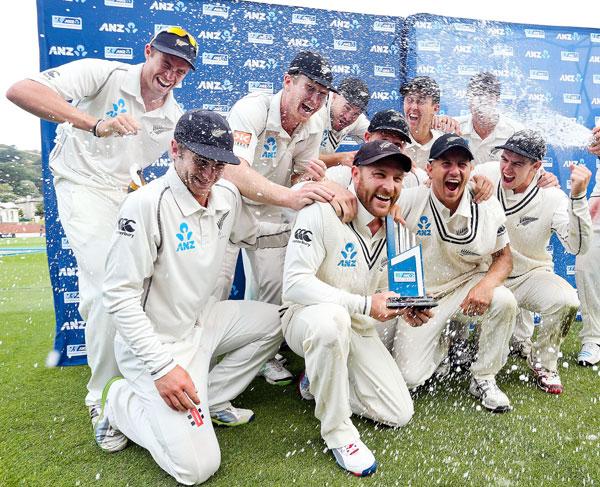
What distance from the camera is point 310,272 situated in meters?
3.00

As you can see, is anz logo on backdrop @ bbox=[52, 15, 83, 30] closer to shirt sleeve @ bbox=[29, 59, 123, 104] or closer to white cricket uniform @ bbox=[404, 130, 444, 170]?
shirt sleeve @ bbox=[29, 59, 123, 104]

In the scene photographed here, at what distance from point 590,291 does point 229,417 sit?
3570 mm

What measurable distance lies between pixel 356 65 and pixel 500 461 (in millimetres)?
4146

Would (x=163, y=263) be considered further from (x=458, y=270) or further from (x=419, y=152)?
(x=419, y=152)

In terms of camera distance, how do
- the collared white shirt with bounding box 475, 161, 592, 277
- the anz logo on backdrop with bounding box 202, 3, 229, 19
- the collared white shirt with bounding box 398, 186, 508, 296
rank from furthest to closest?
the anz logo on backdrop with bounding box 202, 3, 229, 19, the collared white shirt with bounding box 475, 161, 592, 277, the collared white shirt with bounding box 398, 186, 508, 296

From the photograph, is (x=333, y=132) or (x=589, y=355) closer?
(x=589, y=355)

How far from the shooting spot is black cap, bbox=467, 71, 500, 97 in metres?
5.27

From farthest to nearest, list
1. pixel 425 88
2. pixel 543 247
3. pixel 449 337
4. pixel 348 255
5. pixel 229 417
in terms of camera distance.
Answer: pixel 425 88, pixel 543 247, pixel 449 337, pixel 229 417, pixel 348 255

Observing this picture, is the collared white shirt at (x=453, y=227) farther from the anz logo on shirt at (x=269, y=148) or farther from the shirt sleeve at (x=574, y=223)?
the anz logo on shirt at (x=269, y=148)

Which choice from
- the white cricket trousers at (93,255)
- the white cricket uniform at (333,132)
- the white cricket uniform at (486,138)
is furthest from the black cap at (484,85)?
the white cricket trousers at (93,255)

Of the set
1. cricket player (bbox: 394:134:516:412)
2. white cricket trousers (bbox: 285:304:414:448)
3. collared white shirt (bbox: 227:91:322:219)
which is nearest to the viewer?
white cricket trousers (bbox: 285:304:414:448)

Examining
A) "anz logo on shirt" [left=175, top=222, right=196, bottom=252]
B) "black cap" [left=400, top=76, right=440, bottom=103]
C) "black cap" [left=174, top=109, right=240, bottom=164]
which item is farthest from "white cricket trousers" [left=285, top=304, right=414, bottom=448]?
"black cap" [left=400, top=76, right=440, bottom=103]

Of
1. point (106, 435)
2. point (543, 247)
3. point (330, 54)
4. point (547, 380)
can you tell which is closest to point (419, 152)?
point (543, 247)

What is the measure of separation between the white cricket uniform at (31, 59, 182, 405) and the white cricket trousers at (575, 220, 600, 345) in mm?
4006
